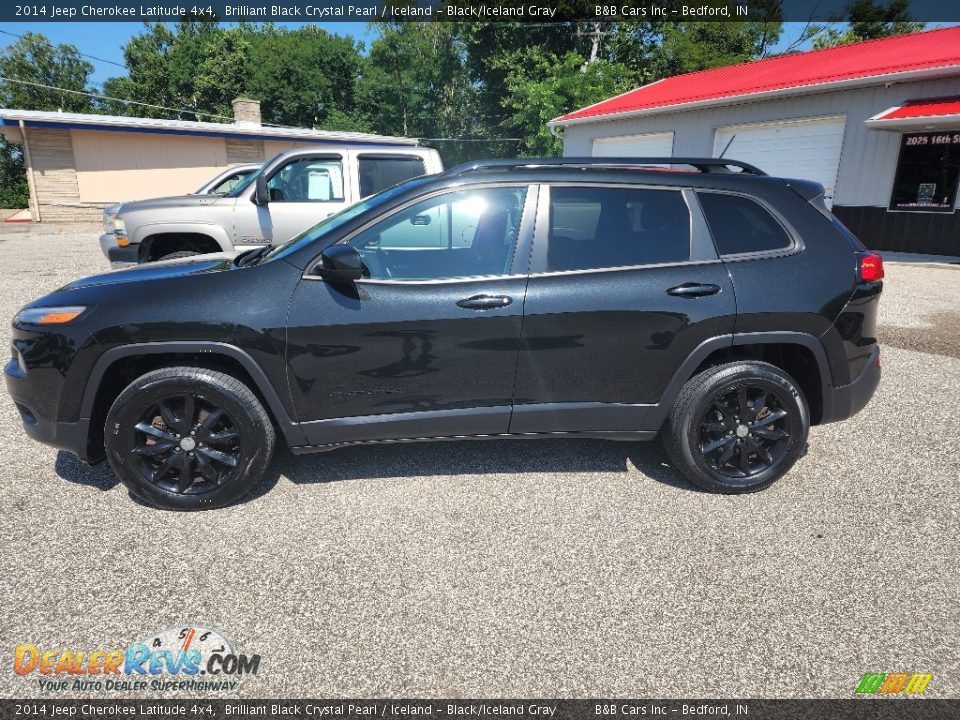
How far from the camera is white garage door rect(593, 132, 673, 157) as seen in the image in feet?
61.2

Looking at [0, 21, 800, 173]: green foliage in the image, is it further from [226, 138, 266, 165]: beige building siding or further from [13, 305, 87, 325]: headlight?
[13, 305, 87, 325]: headlight

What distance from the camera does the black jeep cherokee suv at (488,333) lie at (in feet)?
9.89

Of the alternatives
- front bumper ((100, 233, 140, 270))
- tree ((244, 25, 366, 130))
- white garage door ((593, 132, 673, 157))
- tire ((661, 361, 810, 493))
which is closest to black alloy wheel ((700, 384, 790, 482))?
tire ((661, 361, 810, 493))

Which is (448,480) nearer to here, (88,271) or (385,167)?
(385,167)

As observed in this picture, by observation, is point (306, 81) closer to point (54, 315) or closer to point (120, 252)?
point (120, 252)

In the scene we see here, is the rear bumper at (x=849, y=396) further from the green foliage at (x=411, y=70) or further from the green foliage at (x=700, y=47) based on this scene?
the green foliage at (x=700, y=47)

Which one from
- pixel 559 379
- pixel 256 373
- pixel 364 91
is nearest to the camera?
pixel 256 373

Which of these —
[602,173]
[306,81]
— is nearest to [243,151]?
[602,173]

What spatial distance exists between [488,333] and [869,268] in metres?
2.19

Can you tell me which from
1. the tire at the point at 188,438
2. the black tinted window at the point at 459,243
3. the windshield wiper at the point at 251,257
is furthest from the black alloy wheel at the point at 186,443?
the black tinted window at the point at 459,243

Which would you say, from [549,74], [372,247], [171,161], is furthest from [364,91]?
[372,247]

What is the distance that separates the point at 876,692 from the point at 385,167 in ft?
23.9

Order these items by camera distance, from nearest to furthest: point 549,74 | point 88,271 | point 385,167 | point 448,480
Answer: point 448,480 < point 385,167 < point 88,271 < point 549,74

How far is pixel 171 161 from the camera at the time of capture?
2375 centimetres
